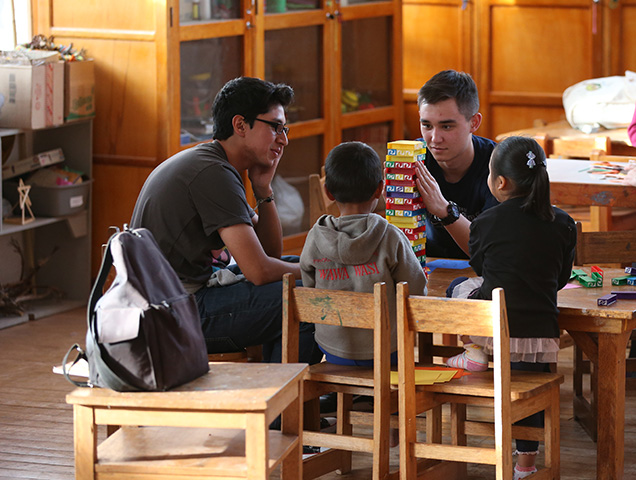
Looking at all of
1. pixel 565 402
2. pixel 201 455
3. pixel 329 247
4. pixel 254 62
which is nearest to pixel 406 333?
pixel 329 247

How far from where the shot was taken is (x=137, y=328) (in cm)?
228

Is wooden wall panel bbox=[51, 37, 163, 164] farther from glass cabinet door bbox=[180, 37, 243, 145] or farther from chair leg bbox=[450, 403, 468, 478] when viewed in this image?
chair leg bbox=[450, 403, 468, 478]

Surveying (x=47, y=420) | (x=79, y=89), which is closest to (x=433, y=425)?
(x=47, y=420)

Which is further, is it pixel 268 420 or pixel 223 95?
pixel 223 95

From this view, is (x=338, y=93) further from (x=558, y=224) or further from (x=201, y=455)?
(x=201, y=455)

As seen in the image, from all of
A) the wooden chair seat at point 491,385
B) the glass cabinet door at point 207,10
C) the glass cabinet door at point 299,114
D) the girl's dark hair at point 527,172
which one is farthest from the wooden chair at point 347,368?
the glass cabinet door at point 299,114

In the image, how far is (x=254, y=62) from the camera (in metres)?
5.80

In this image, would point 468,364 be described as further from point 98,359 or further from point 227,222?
point 98,359

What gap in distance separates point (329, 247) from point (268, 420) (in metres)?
0.74

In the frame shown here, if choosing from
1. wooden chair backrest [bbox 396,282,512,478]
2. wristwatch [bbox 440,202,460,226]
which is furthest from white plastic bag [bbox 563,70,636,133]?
wooden chair backrest [bbox 396,282,512,478]

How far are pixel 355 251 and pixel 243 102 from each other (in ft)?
2.44

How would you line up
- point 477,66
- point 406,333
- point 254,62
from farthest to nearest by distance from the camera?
point 477,66, point 254,62, point 406,333

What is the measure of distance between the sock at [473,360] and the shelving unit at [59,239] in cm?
284

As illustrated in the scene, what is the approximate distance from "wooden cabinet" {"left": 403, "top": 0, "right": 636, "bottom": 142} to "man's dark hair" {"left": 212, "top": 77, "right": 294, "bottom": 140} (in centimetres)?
414
